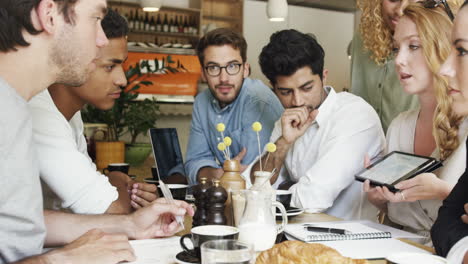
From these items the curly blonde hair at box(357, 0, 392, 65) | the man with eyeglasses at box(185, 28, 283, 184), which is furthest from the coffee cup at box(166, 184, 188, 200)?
the curly blonde hair at box(357, 0, 392, 65)

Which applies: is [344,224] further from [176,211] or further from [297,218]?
[176,211]

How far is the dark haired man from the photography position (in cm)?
112

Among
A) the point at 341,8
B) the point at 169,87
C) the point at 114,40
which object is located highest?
the point at 341,8

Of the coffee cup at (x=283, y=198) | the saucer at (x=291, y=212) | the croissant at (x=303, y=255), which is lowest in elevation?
the saucer at (x=291, y=212)

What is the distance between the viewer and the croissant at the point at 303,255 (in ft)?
3.23

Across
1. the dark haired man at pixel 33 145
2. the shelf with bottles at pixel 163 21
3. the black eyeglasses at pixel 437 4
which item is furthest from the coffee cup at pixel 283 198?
the shelf with bottles at pixel 163 21

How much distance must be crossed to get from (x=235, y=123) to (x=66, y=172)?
1520 millimetres

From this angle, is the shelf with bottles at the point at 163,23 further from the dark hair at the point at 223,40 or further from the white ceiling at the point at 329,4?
the dark hair at the point at 223,40

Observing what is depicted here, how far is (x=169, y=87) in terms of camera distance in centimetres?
805

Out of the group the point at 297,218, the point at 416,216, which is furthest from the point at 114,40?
the point at 416,216

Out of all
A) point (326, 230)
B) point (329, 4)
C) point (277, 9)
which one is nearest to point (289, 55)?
point (326, 230)

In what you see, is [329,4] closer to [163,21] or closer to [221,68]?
[163,21]

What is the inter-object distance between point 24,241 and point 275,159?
1556 mm

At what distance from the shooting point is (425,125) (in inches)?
81.7
